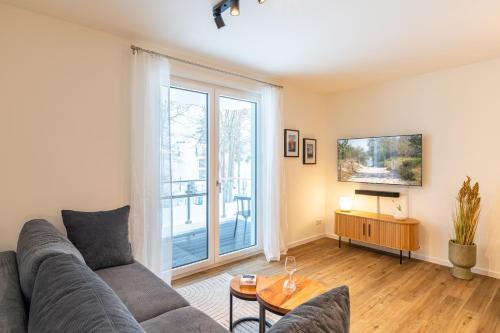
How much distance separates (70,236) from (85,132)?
0.95 m

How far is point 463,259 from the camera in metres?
3.18

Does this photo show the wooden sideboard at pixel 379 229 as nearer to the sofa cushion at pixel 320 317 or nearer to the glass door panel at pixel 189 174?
the glass door panel at pixel 189 174

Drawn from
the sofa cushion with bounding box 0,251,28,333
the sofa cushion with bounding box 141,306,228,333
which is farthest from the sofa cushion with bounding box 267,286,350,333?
the sofa cushion with bounding box 0,251,28,333

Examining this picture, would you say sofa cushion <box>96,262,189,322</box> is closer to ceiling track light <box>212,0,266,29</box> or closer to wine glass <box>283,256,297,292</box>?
wine glass <box>283,256,297,292</box>

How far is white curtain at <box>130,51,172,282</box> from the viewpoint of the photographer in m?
2.78

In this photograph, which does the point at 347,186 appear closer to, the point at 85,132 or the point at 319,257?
the point at 319,257

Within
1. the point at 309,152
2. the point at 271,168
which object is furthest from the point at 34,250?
the point at 309,152

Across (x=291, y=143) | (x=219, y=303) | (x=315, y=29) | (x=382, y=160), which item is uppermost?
(x=315, y=29)

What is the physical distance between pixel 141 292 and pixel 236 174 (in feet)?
7.18

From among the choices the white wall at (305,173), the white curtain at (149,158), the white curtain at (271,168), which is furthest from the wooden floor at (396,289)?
the white curtain at (149,158)

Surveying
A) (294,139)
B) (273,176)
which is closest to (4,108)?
(273,176)

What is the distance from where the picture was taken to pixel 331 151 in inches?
193

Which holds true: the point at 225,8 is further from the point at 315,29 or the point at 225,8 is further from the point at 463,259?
the point at 463,259

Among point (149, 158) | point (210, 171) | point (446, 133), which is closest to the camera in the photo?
point (149, 158)
